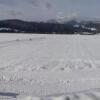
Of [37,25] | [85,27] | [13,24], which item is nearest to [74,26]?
[85,27]

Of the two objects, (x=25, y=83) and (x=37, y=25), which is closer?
(x=25, y=83)

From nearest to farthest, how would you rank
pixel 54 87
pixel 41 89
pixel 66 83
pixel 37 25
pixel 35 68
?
pixel 41 89, pixel 54 87, pixel 66 83, pixel 35 68, pixel 37 25

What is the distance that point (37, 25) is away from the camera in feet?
231

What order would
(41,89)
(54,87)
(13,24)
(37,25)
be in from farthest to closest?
1. (37,25)
2. (13,24)
3. (54,87)
4. (41,89)

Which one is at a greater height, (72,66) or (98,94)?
(98,94)

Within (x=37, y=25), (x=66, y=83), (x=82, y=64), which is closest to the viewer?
(x=66, y=83)

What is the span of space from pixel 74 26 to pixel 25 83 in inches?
2613

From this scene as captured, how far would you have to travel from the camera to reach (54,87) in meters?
7.70

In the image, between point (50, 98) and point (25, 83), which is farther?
point (25, 83)

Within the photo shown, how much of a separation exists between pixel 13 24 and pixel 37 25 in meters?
7.28

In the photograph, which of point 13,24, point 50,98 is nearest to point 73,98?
point 50,98

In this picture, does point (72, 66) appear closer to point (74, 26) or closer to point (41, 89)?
point (41, 89)

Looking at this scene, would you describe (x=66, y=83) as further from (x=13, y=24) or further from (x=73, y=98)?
Result: (x=13, y=24)

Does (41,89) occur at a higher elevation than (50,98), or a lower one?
lower
